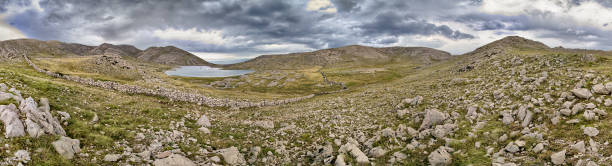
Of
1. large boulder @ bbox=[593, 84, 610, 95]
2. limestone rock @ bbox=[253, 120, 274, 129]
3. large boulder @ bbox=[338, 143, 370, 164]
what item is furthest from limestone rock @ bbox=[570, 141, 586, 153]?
limestone rock @ bbox=[253, 120, 274, 129]

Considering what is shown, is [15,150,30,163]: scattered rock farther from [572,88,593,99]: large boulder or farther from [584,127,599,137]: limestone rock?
[572,88,593,99]: large boulder

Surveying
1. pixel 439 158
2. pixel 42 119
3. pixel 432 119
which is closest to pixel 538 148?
pixel 439 158

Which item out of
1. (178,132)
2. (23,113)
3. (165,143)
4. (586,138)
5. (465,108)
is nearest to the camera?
(586,138)

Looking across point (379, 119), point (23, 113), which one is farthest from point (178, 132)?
point (379, 119)

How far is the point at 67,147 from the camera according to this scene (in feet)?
38.8

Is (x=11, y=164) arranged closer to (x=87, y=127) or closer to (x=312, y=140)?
(x=87, y=127)

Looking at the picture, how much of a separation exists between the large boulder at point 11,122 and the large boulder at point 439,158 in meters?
20.7

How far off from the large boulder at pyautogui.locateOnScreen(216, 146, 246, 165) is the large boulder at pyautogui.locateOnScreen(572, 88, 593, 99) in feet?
71.5

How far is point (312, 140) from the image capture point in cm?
2097

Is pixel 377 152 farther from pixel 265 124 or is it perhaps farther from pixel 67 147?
pixel 67 147

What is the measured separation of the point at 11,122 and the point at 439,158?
2174 cm

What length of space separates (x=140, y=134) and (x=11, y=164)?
22.8 ft

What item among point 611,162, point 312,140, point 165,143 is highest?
point 611,162

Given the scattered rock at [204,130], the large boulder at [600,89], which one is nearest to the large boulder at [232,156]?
the scattered rock at [204,130]
